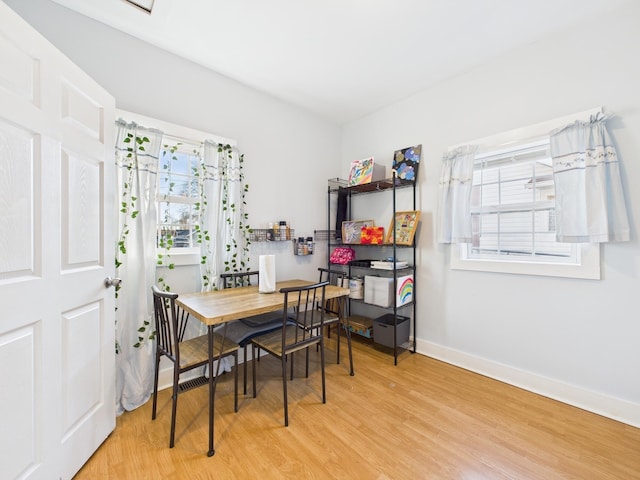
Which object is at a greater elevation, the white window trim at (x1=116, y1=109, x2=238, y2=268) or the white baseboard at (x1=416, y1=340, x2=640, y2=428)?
the white window trim at (x1=116, y1=109, x2=238, y2=268)

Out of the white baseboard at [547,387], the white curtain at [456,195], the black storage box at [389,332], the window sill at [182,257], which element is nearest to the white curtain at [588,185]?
the white curtain at [456,195]

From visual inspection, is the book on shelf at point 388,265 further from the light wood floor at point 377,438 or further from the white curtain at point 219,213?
the white curtain at point 219,213

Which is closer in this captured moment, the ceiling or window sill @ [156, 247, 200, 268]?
the ceiling

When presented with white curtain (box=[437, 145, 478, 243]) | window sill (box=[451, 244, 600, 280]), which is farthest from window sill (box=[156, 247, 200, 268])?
window sill (box=[451, 244, 600, 280])

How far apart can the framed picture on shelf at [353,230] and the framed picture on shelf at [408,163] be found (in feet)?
2.05

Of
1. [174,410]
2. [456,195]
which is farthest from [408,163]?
[174,410]

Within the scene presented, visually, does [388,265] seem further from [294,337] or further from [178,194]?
[178,194]

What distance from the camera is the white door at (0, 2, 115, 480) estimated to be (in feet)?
3.32

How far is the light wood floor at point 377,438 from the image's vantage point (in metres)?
1.35

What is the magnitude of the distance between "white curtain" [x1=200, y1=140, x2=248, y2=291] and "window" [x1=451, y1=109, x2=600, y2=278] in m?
2.09

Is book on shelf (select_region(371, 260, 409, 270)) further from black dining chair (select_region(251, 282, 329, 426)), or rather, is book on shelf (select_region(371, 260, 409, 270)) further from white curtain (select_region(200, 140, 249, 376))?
white curtain (select_region(200, 140, 249, 376))

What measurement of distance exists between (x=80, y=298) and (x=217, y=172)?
1.35 meters

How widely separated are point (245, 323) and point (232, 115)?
194 cm

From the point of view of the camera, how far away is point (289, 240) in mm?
2879
